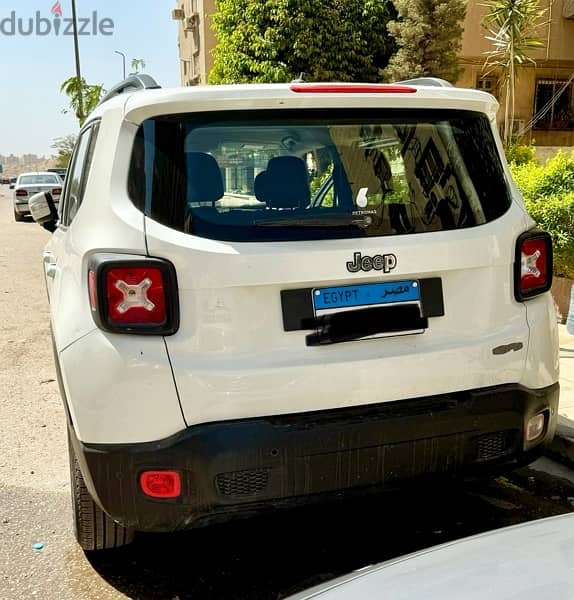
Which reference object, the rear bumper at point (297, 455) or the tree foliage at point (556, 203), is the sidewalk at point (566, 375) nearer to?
the tree foliage at point (556, 203)

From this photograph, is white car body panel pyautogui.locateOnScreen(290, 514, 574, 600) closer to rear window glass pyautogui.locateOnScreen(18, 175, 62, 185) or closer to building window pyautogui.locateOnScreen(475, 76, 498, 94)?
building window pyautogui.locateOnScreen(475, 76, 498, 94)

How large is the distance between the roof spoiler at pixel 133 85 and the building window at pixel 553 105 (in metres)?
20.3

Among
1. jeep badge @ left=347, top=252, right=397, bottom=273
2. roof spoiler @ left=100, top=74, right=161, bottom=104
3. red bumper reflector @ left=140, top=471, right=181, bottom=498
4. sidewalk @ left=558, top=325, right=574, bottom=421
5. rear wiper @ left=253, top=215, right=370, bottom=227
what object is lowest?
sidewalk @ left=558, top=325, right=574, bottom=421

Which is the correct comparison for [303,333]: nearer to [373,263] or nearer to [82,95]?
[373,263]

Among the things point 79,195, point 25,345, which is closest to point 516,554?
point 79,195

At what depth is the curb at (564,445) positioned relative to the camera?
3.69m

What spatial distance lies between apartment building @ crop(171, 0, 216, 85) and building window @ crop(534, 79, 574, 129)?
14214 mm

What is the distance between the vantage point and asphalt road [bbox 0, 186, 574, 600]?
262cm

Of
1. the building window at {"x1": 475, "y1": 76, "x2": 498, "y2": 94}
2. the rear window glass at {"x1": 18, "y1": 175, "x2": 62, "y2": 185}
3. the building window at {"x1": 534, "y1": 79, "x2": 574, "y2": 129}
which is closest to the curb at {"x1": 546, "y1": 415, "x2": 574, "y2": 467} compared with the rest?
the building window at {"x1": 475, "y1": 76, "x2": 498, "y2": 94}

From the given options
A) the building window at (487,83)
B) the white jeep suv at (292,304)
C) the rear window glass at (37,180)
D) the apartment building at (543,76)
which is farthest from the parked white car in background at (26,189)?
the white jeep suv at (292,304)

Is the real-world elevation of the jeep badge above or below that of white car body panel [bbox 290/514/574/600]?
above

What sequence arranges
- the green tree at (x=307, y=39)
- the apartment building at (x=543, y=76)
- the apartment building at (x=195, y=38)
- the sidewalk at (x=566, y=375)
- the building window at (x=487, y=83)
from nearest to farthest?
the sidewalk at (x=566, y=375), the green tree at (x=307, y=39), the apartment building at (x=543, y=76), the building window at (x=487, y=83), the apartment building at (x=195, y=38)

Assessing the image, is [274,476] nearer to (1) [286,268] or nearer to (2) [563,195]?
(1) [286,268]

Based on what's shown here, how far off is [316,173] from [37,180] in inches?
826
